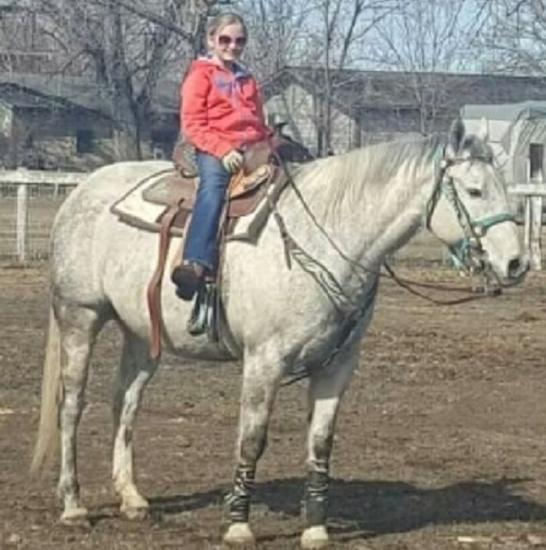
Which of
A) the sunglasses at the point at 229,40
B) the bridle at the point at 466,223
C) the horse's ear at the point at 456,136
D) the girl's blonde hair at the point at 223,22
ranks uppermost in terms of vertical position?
the girl's blonde hair at the point at 223,22

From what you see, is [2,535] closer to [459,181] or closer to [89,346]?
[89,346]

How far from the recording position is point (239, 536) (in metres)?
7.37

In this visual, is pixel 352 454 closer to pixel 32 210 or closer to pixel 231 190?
pixel 231 190

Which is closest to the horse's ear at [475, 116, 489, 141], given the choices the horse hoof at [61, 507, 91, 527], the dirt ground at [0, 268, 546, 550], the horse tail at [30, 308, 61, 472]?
the dirt ground at [0, 268, 546, 550]

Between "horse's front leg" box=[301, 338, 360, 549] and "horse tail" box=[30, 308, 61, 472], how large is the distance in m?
1.50

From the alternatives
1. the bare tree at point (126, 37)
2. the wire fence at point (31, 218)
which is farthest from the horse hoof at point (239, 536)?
the bare tree at point (126, 37)

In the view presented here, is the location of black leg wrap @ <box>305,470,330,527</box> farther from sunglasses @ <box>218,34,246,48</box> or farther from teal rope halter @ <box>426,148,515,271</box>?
sunglasses @ <box>218,34,246,48</box>

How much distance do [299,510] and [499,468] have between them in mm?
1741

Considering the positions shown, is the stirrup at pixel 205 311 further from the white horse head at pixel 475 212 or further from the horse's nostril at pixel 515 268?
the horse's nostril at pixel 515 268

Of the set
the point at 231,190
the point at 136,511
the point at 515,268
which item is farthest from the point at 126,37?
the point at 515,268

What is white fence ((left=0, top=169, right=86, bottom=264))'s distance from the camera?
2409 cm

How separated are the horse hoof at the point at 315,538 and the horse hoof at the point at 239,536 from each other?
A: 9.3 inches

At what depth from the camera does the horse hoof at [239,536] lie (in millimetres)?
7348

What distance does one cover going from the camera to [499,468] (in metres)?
9.60
